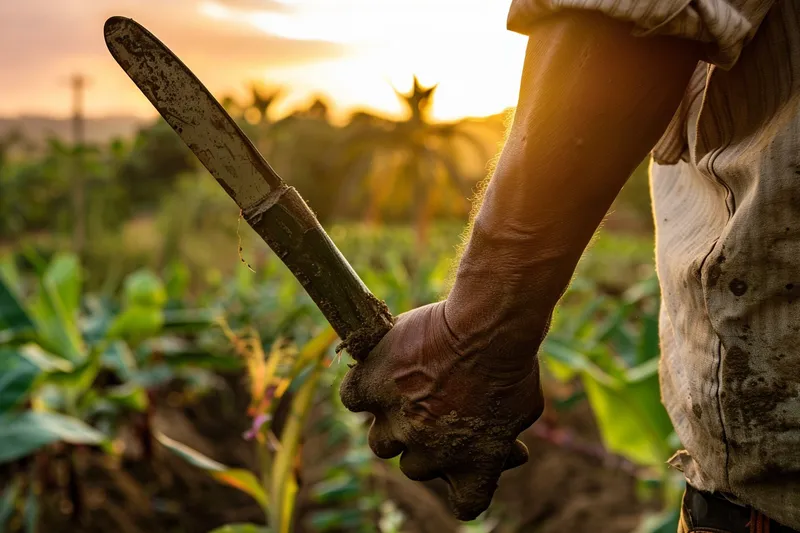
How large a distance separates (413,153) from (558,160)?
8209 millimetres

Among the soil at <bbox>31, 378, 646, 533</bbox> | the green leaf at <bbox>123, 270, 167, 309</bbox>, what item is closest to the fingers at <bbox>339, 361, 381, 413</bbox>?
the soil at <bbox>31, 378, 646, 533</bbox>

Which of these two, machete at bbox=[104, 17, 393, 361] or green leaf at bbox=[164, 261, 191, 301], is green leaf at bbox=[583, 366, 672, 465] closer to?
machete at bbox=[104, 17, 393, 361]

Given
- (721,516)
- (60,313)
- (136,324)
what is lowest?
(721,516)

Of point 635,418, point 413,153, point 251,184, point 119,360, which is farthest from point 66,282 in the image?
point 413,153

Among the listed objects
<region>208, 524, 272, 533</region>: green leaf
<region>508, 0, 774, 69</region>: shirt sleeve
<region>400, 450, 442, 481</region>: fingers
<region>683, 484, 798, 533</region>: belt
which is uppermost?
<region>508, 0, 774, 69</region>: shirt sleeve

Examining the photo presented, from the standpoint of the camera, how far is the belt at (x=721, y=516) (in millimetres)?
1049

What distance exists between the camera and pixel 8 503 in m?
2.96

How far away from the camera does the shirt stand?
0.88m

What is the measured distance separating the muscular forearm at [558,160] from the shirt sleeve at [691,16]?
0.08ft

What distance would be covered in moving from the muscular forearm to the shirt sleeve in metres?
0.03

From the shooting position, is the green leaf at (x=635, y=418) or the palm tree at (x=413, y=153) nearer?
the green leaf at (x=635, y=418)

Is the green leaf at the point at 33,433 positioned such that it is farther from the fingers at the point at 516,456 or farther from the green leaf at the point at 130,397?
the fingers at the point at 516,456

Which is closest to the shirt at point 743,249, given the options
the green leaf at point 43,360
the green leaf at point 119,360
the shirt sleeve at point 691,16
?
the shirt sleeve at point 691,16

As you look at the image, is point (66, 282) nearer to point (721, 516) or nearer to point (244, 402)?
point (244, 402)
